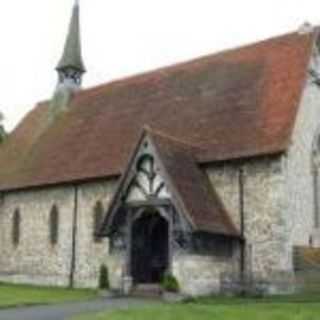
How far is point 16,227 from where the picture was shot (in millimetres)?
37844

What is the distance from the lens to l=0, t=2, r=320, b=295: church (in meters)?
27.1

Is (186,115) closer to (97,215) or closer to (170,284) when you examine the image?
(97,215)

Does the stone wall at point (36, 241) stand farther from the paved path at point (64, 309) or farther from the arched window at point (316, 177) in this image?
the arched window at point (316, 177)

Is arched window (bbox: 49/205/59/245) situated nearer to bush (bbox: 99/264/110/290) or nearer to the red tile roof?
the red tile roof

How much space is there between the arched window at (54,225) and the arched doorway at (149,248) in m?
6.89

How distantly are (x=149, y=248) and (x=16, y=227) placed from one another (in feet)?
35.2

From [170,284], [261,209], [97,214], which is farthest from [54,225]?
[261,209]

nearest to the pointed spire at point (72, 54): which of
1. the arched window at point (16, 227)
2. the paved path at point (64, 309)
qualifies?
the arched window at point (16, 227)

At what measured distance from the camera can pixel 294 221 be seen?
1094 inches

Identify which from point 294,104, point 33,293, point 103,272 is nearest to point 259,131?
point 294,104

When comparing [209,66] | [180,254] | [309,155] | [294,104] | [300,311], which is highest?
[209,66]

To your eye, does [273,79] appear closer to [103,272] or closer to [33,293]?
[103,272]

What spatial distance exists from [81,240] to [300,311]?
16.2 meters

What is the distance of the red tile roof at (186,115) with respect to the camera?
2943 centimetres
